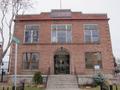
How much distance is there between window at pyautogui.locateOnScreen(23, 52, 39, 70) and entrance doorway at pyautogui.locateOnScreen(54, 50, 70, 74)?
7.58 ft

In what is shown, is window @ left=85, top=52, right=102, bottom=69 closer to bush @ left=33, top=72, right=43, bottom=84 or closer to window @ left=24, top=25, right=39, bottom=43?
bush @ left=33, top=72, right=43, bottom=84

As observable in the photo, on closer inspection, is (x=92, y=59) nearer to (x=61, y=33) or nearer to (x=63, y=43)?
(x=63, y=43)

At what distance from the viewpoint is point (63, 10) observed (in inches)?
1395

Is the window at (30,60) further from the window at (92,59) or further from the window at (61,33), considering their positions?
the window at (92,59)

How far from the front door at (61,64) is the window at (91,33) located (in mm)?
3328

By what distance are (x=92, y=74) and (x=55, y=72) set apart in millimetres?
4397

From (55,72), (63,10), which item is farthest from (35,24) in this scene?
(55,72)

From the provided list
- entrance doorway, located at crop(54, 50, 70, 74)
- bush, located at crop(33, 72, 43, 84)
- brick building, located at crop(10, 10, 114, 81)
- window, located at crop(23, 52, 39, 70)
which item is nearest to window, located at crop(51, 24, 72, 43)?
brick building, located at crop(10, 10, 114, 81)

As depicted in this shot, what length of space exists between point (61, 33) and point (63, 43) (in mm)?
1330

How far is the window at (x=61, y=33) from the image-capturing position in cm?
3466

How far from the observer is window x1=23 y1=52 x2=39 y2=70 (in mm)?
34031

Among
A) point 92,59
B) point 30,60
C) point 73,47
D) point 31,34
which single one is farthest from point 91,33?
point 30,60

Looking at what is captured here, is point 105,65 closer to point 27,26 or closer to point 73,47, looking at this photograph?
point 73,47

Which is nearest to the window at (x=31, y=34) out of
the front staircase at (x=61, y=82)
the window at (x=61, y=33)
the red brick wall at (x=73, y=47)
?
the red brick wall at (x=73, y=47)
